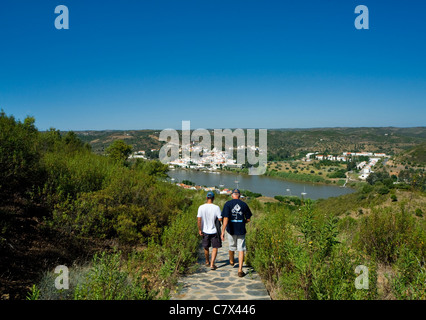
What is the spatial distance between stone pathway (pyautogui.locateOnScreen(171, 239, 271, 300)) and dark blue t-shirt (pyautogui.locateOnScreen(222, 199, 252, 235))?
0.78 m

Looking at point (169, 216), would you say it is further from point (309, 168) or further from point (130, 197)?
point (309, 168)

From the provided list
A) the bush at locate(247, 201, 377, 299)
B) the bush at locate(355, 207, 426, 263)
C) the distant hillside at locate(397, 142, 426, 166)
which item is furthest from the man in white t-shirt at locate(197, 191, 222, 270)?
the distant hillside at locate(397, 142, 426, 166)

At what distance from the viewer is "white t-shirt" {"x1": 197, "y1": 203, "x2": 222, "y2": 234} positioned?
5.30 m

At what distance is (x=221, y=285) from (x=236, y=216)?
48.4 inches

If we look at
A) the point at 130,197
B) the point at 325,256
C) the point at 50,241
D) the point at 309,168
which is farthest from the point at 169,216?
the point at 309,168

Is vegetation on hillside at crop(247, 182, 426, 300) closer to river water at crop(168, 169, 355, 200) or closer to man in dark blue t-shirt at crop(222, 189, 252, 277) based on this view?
man in dark blue t-shirt at crop(222, 189, 252, 277)

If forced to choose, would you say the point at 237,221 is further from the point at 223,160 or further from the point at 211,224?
the point at 223,160

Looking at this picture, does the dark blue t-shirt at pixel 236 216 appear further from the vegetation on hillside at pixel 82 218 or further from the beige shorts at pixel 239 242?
the vegetation on hillside at pixel 82 218

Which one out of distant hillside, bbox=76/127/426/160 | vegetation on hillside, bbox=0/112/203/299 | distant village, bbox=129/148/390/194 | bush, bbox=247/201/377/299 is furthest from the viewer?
distant hillside, bbox=76/127/426/160

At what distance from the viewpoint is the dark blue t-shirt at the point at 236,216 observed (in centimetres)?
502

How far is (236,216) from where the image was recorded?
16.6ft

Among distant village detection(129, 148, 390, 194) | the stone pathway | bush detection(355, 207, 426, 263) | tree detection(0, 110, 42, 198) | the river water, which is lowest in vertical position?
the river water

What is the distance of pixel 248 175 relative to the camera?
82188 millimetres
